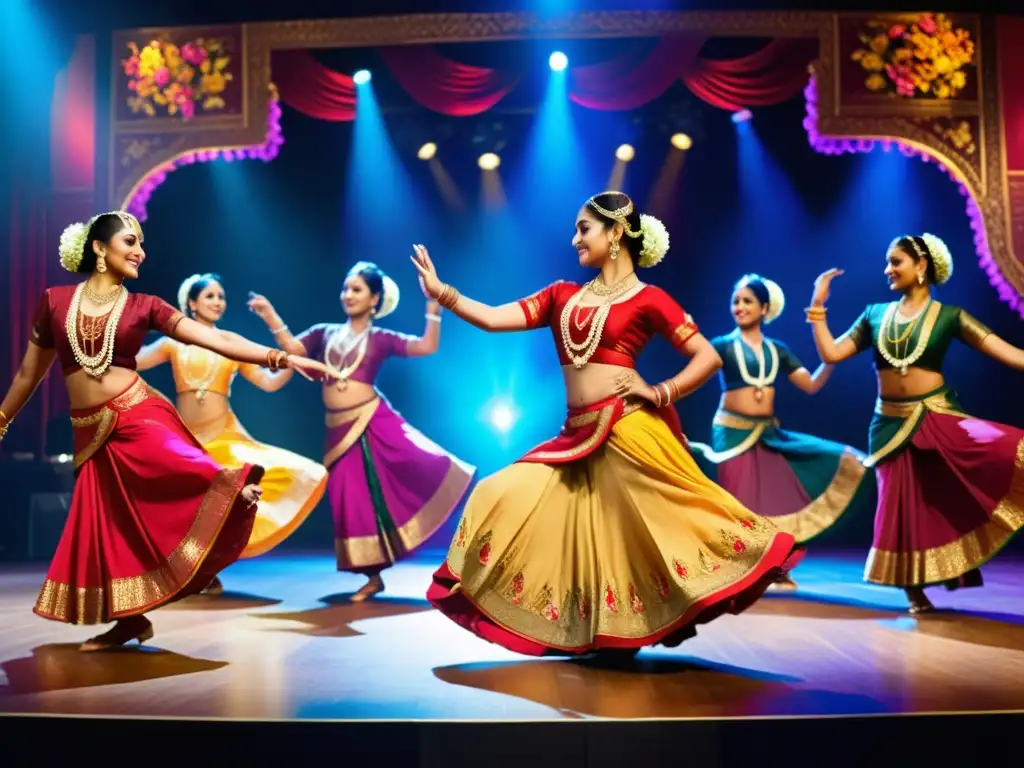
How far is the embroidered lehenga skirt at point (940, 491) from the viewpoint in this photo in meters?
4.26

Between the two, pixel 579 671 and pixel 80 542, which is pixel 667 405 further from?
pixel 80 542

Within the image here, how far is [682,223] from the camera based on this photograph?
8312mm

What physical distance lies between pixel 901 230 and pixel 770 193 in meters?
1.01

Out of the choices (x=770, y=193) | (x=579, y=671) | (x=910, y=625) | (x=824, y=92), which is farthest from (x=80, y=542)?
(x=770, y=193)

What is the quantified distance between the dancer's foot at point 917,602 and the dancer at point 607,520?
167cm

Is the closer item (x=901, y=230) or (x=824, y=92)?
(x=824, y=92)

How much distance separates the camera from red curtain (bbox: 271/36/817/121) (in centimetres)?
703

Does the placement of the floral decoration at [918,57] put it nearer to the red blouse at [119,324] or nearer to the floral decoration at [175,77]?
the floral decoration at [175,77]

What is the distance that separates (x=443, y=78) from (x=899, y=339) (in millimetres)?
3766

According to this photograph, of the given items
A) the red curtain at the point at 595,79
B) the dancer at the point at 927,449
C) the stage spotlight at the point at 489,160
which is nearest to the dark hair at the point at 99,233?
the dancer at the point at 927,449

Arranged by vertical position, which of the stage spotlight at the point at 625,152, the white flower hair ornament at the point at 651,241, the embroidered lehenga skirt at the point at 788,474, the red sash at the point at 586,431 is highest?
the stage spotlight at the point at 625,152

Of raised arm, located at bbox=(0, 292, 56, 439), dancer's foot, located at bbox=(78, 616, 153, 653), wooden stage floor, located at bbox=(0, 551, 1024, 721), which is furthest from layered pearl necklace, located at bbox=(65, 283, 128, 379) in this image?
wooden stage floor, located at bbox=(0, 551, 1024, 721)

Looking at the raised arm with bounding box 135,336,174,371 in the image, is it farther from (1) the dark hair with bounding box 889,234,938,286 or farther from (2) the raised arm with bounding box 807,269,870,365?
(1) the dark hair with bounding box 889,234,938,286

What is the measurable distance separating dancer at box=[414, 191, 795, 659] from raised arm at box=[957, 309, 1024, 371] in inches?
63.5
